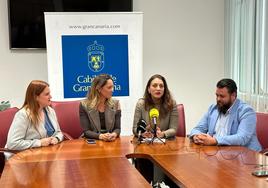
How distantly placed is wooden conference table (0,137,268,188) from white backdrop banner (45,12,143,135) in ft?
5.46

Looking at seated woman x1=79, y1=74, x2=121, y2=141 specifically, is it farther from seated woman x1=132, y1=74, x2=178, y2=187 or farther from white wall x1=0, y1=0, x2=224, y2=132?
white wall x1=0, y1=0, x2=224, y2=132

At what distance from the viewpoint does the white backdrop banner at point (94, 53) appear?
4.70 m

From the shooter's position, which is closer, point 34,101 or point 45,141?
point 45,141

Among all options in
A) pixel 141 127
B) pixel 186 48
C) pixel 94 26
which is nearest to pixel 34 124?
pixel 141 127

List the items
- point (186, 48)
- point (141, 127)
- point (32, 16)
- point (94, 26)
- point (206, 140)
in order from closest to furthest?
1. point (206, 140)
2. point (141, 127)
3. point (94, 26)
4. point (32, 16)
5. point (186, 48)

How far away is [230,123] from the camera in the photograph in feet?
10.7

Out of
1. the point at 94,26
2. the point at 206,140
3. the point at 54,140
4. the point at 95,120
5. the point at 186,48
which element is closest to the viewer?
the point at 206,140

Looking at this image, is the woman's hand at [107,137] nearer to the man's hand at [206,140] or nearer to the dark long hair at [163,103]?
the dark long hair at [163,103]

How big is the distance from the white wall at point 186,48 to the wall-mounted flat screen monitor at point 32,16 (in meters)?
0.27

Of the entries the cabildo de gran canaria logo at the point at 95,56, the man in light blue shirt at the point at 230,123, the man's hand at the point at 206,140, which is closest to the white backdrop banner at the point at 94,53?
the cabildo de gran canaria logo at the point at 95,56

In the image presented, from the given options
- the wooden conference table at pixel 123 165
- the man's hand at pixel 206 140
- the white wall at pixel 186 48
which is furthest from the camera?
the white wall at pixel 186 48

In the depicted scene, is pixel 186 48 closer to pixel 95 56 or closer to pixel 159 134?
pixel 95 56

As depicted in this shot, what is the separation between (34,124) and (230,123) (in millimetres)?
1691

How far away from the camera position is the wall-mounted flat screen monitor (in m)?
5.02
